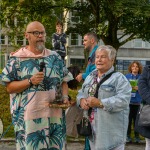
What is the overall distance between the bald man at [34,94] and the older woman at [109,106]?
493 mm

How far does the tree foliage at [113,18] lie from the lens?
22172mm

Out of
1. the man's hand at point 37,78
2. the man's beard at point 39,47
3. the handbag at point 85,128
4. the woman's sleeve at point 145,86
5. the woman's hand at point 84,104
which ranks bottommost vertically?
the handbag at point 85,128

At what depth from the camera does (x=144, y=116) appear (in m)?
6.09

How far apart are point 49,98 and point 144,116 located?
1637 mm

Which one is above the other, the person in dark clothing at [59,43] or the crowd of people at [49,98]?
the person in dark clothing at [59,43]

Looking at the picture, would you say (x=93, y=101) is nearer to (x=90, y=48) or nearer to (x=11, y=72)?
(x=11, y=72)

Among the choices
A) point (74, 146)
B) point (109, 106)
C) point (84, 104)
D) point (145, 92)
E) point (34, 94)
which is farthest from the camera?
point (74, 146)

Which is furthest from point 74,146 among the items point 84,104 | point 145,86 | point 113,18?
point 113,18

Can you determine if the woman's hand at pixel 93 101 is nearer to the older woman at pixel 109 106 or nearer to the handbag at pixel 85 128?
the older woman at pixel 109 106

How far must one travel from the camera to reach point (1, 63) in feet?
193

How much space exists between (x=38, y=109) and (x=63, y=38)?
21.1ft

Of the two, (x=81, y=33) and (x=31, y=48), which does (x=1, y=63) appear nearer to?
(x=81, y=33)

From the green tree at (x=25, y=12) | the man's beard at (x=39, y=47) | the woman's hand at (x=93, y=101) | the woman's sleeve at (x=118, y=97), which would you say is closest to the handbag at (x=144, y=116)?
the woman's sleeve at (x=118, y=97)

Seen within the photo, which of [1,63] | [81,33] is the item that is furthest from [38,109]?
[1,63]
